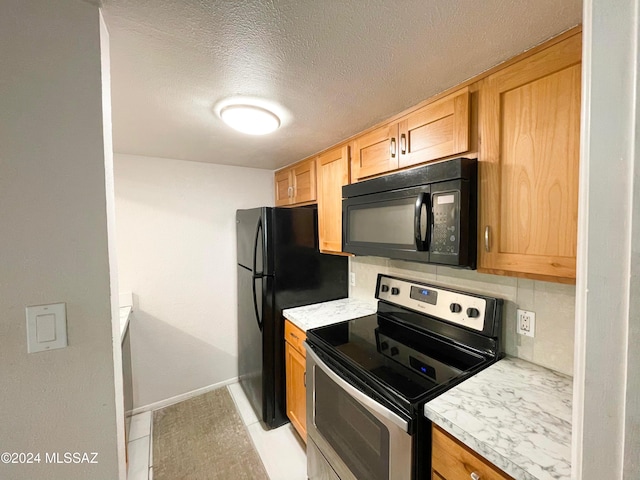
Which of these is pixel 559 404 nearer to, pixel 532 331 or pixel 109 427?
pixel 532 331

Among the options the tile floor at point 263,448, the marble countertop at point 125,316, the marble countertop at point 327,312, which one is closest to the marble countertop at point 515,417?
the marble countertop at point 327,312

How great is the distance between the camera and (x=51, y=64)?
0.70 meters

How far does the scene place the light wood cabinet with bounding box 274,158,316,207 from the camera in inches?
84.5

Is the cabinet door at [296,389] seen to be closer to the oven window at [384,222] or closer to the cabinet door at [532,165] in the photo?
the oven window at [384,222]

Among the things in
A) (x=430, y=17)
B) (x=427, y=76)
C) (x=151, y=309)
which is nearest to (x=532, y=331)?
(x=427, y=76)

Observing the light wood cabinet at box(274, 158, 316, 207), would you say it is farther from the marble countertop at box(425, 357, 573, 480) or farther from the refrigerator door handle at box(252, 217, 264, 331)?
the marble countertop at box(425, 357, 573, 480)

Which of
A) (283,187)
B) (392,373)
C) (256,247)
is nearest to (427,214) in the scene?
(392,373)

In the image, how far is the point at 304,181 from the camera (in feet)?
7.42

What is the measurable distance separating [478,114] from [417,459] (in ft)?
4.42

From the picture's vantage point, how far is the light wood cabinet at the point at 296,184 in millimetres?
2146

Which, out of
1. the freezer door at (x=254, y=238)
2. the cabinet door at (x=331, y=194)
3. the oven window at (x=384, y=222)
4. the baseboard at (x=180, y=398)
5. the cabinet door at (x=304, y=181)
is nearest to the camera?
the oven window at (x=384, y=222)

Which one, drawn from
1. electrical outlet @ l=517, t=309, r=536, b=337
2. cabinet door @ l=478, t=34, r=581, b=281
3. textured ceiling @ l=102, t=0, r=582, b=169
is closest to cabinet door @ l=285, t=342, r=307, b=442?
electrical outlet @ l=517, t=309, r=536, b=337

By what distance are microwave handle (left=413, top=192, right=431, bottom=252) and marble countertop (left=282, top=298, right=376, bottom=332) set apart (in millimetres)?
865

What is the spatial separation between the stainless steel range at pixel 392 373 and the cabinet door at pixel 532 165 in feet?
1.36
